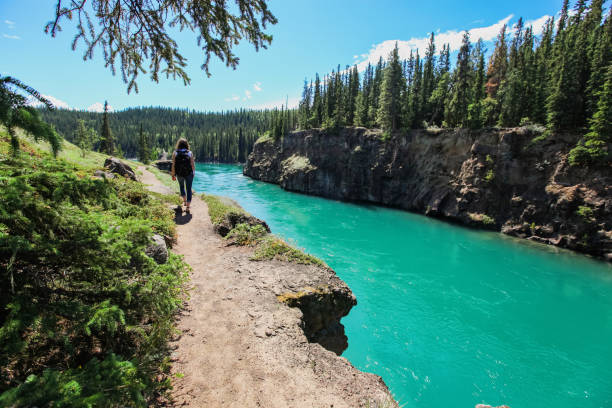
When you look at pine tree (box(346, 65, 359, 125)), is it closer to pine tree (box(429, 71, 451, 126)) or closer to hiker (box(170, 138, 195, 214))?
pine tree (box(429, 71, 451, 126))

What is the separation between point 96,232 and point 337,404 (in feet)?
14.0

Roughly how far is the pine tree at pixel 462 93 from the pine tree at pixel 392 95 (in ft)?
29.1

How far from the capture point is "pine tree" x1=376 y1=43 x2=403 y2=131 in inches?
1891

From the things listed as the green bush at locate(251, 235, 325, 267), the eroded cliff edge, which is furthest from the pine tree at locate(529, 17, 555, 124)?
the green bush at locate(251, 235, 325, 267)

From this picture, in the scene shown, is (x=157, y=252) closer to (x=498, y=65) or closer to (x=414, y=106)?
(x=414, y=106)

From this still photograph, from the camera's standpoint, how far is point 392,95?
157ft

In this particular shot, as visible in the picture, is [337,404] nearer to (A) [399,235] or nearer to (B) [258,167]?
(A) [399,235]

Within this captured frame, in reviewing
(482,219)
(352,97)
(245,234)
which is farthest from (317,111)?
(245,234)

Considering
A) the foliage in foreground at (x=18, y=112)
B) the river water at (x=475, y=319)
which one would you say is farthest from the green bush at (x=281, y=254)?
the foliage in foreground at (x=18, y=112)

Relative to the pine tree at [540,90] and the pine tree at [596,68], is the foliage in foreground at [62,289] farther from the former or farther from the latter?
the pine tree at [540,90]

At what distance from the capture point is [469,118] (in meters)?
37.3

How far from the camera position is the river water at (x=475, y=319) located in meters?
10.7

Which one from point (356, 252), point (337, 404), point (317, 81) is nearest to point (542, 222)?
point (356, 252)

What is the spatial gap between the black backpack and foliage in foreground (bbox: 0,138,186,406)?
8578 mm
